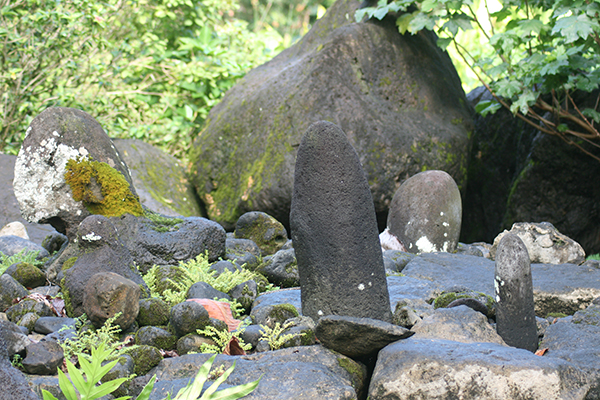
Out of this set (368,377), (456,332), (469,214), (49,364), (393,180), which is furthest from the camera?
(469,214)

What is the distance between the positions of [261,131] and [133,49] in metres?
4.07

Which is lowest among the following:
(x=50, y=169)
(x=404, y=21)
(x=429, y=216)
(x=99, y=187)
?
(x=429, y=216)

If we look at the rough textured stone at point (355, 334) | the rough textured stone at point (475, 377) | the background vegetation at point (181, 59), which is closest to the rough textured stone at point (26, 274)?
the rough textured stone at point (355, 334)

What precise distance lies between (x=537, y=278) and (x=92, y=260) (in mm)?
3593

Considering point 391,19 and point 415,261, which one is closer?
point 415,261

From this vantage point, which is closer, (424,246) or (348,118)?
(424,246)

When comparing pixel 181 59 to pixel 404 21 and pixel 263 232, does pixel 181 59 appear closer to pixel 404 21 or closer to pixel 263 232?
pixel 404 21

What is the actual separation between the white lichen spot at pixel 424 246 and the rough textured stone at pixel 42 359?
4.34m

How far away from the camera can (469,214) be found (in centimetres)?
956

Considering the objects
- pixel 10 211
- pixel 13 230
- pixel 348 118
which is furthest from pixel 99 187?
pixel 348 118

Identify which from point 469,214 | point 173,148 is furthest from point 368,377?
point 173,148

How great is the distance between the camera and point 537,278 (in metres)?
4.68

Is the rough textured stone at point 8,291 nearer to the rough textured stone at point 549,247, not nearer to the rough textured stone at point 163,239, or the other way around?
the rough textured stone at point 163,239

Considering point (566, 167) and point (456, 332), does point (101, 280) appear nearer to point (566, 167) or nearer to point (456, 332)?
point (456, 332)
